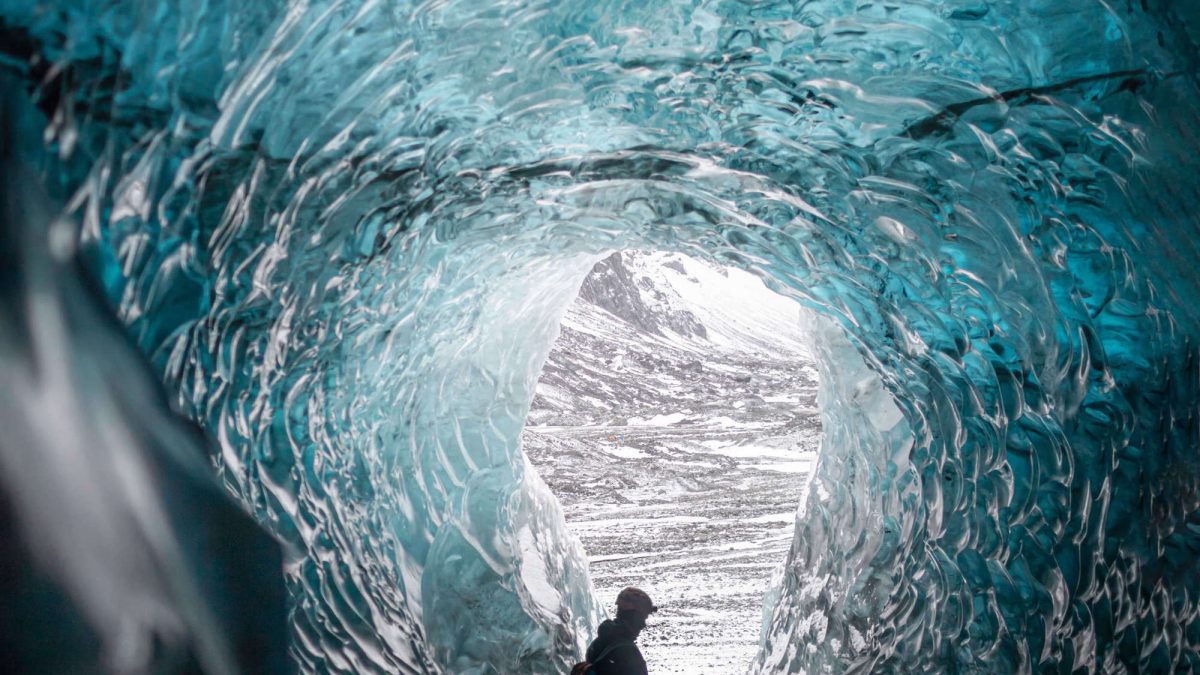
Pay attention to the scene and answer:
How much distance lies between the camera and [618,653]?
9.46 ft

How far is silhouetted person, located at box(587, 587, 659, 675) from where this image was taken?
2879 mm

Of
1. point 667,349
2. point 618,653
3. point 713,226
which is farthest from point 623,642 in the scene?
point 667,349

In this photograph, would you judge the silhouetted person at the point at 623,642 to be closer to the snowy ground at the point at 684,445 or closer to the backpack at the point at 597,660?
the backpack at the point at 597,660

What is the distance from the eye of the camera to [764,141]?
9.03ft

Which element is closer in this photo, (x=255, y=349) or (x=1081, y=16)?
(x=1081, y=16)

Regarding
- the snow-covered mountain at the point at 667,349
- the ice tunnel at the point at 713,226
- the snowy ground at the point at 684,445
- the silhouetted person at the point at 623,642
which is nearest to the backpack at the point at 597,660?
the silhouetted person at the point at 623,642

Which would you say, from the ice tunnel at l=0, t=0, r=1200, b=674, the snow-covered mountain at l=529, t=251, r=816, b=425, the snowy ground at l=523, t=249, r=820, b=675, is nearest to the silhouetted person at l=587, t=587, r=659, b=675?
the ice tunnel at l=0, t=0, r=1200, b=674

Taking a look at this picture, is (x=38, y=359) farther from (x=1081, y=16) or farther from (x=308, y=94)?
(x=1081, y=16)

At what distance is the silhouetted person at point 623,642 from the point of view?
9.45 ft

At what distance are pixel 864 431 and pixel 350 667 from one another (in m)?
2.33

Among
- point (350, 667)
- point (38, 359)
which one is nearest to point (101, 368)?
point (38, 359)

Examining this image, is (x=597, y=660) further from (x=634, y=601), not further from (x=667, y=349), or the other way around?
(x=667, y=349)

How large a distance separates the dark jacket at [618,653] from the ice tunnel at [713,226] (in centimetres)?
74

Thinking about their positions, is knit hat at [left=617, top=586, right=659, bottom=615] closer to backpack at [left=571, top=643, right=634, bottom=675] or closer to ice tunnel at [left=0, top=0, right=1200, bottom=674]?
backpack at [left=571, top=643, right=634, bottom=675]
